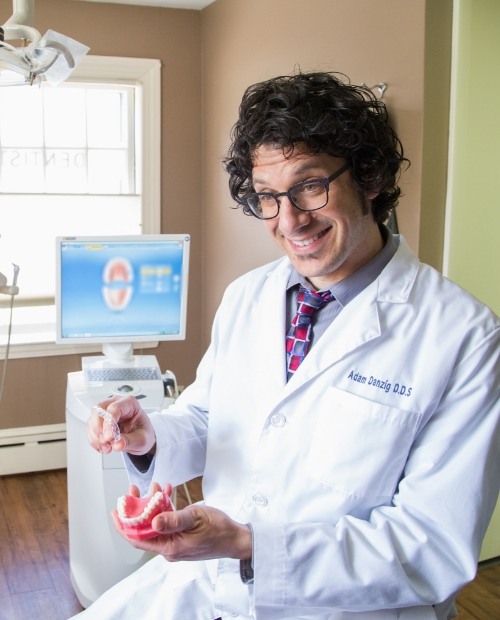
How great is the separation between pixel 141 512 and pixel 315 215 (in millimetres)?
536

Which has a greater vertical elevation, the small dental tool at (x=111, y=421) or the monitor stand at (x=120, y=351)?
the small dental tool at (x=111, y=421)

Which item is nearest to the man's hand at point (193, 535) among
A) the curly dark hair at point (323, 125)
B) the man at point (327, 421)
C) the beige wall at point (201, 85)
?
the man at point (327, 421)

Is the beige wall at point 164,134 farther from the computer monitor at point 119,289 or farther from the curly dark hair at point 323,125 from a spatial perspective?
the curly dark hair at point 323,125

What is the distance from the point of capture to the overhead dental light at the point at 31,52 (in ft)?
5.85

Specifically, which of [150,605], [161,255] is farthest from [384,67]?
[150,605]

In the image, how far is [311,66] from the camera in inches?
108

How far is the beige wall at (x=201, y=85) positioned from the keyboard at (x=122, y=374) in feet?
2.75

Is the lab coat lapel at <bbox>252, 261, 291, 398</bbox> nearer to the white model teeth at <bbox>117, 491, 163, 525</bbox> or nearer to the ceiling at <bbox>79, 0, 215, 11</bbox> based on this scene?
the white model teeth at <bbox>117, 491, 163, 525</bbox>

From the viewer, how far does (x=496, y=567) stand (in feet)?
8.83

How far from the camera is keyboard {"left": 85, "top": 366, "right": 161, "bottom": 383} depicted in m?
2.46

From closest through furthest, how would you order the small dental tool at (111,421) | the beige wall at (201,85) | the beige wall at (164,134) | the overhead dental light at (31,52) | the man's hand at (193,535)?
the man's hand at (193,535), the small dental tool at (111,421), the overhead dental light at (31,52), the beige wall at (201,85), the beige wall at (164,134)

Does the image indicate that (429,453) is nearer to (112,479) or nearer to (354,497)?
(354,497)

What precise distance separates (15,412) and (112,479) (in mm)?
1427

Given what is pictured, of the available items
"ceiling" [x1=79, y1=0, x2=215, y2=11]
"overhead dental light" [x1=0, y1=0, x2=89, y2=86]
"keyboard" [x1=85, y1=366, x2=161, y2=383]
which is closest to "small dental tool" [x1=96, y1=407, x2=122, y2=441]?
"overhead dental light" [x1=0, y1=0, x2=89, y2=86]
